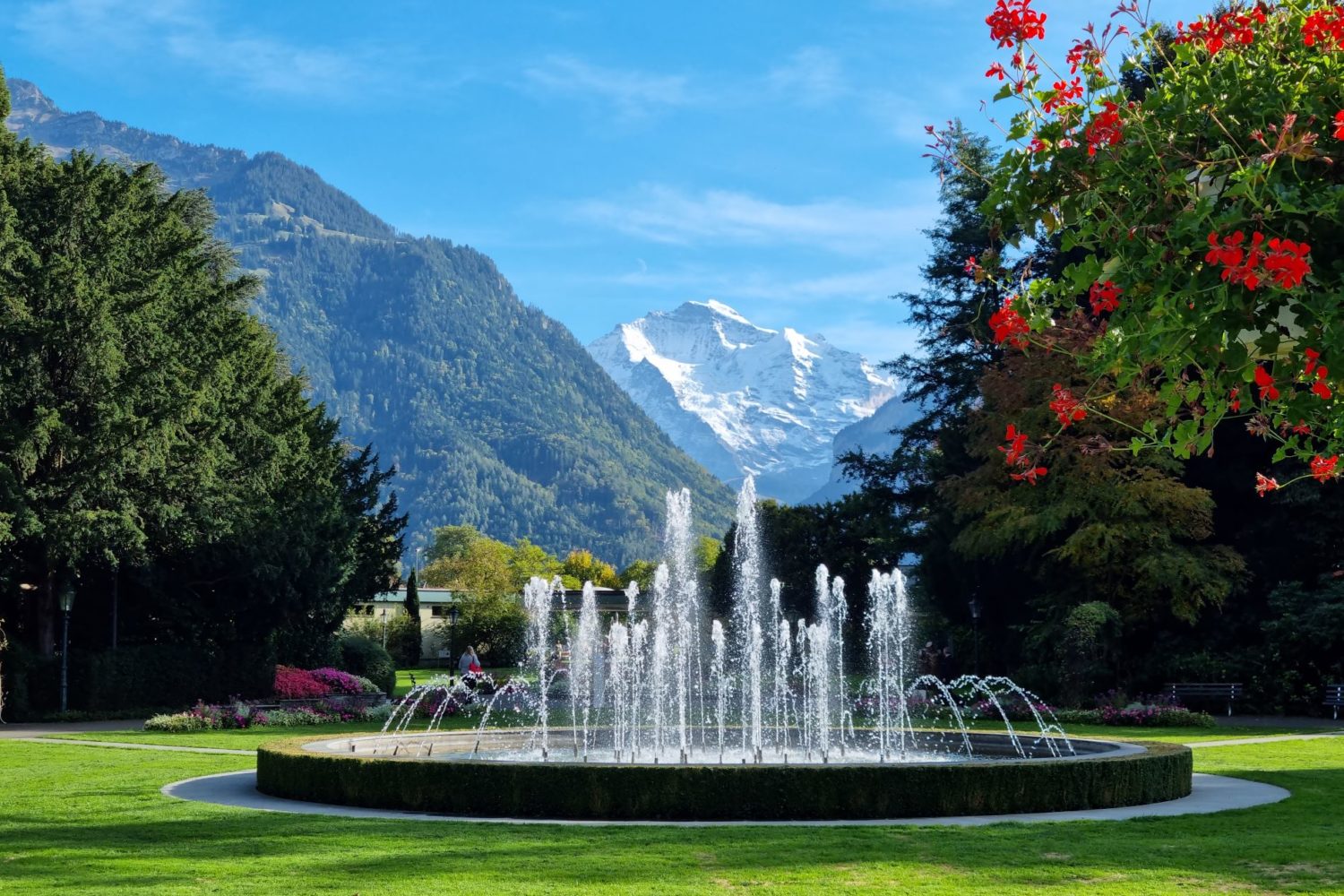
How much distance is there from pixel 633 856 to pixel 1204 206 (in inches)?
289

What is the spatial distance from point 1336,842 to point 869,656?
38298 mm

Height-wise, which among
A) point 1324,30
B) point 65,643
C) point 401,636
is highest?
point 1324,30

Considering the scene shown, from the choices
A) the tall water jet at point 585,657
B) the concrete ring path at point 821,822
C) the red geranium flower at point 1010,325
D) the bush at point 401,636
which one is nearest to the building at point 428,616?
the bush at point 401,636

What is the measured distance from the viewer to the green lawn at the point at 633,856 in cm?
895

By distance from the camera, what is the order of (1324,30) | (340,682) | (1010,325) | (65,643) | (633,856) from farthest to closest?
(340,682) → (65,643) → (633,856) → (1010,325) → (1324,30)

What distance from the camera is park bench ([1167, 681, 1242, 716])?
2775cm

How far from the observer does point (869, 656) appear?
48.7 m

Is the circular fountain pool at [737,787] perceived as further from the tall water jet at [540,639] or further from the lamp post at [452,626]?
the lamp post at [452,626]

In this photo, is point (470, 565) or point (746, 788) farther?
point (470, 565)

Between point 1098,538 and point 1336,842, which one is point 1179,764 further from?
point 1098,538

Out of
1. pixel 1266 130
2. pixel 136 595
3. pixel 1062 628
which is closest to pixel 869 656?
pixel 1062 628

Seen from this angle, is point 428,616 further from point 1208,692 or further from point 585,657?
point 1208,692

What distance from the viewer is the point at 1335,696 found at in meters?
26.8

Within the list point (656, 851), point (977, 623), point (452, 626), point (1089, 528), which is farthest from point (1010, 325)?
point (452, 626)
